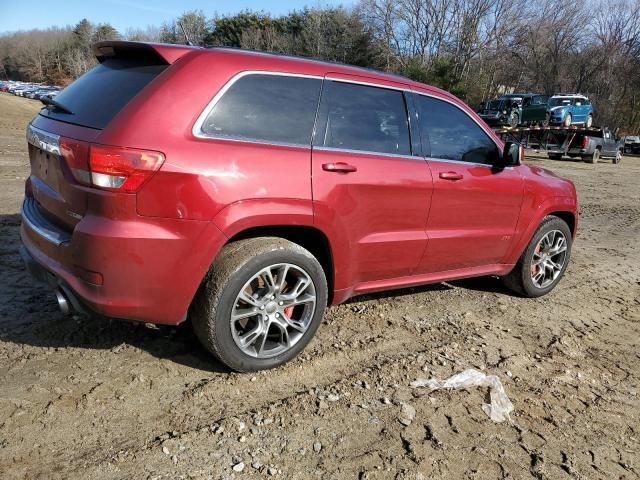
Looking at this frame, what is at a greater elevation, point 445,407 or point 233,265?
point 233,265

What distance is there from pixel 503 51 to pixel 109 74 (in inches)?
2122

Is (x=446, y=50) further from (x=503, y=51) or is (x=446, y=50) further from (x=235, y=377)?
(x=235, y=377)

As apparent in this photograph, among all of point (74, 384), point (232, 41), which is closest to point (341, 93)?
point (74, 384)

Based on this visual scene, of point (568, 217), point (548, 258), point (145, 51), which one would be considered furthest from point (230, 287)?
point (568, 217)

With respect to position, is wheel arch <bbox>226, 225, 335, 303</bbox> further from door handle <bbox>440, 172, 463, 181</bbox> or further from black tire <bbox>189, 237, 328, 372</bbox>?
door handle <bbox>440, 172, 463, 181</bbox>

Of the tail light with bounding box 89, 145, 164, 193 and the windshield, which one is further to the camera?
the windshield

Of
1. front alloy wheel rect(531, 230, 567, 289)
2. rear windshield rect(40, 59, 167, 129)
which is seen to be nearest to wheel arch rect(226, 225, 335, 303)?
rear windshield rect(40, 59, 167, 129)

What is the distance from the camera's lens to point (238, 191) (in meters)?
2.90

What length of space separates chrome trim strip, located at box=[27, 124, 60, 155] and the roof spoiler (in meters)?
0.66

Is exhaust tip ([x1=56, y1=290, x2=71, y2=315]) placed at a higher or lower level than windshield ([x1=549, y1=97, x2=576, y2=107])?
lower

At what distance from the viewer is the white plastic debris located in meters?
3.07

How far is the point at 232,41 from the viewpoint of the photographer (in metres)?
63.9

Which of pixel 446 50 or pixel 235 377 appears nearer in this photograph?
pixel 235 377

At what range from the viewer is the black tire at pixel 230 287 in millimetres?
2965
